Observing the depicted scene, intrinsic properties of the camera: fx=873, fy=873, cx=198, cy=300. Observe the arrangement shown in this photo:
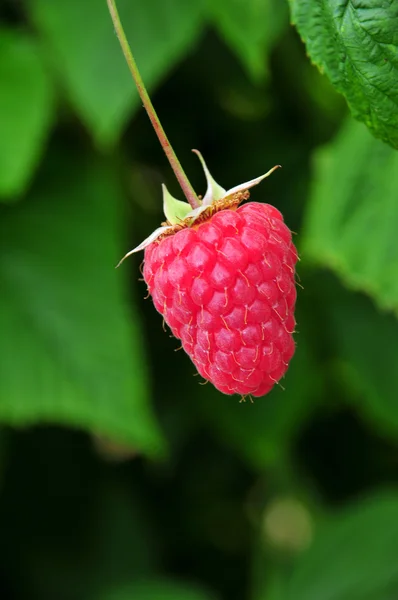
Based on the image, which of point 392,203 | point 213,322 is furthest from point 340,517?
point 213,322

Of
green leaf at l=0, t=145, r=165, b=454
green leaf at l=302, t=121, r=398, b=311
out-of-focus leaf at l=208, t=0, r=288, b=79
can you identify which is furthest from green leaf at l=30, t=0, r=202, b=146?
green leaf at l=302, t=121, r=398, b=311

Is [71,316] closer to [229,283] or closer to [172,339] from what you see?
[172,339]

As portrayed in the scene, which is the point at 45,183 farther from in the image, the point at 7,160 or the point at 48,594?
the point at 48,594

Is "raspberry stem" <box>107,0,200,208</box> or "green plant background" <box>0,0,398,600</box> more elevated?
"raspberry stem" <box>107,0,200,208</box>

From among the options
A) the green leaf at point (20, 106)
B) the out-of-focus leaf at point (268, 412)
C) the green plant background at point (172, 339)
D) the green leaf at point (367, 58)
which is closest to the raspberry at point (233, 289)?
the green leaf at point (367, 58)

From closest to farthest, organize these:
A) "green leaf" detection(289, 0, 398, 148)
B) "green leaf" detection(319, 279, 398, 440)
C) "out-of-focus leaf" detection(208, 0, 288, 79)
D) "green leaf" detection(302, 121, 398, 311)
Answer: "green leaf" detection(289, 0, 398, 148), "green leaf" detection(302, 121, 398, 311), "out-of-focus leaf" detection(208, 0, 288, 79), "green leaf" detection(319, 279, 398, 440)

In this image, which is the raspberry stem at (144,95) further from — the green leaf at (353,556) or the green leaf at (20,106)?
the green leaf at (353,556)

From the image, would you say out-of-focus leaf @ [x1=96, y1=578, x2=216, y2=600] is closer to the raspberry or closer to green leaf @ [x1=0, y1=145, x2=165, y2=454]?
green leaf @ [x1=0, y1=145, x2=165, y2=454]
